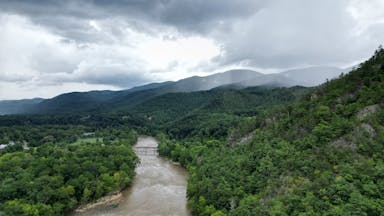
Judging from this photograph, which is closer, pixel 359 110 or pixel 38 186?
pixel 359 110

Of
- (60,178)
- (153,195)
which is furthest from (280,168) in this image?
(60,178)

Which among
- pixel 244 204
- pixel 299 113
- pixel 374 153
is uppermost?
pixel 299 113

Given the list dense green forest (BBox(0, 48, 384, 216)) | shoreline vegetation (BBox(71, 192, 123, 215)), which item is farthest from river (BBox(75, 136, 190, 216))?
dense green forest (BBox(0, 48, 384, 216))

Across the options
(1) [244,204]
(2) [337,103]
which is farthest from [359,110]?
(1) [244,204]

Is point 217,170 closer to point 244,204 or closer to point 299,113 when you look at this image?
point 244,204

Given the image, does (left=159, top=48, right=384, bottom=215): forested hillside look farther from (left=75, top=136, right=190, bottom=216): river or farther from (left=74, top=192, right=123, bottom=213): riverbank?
(left=74, top=192, right=123, bottom=213): riverbank

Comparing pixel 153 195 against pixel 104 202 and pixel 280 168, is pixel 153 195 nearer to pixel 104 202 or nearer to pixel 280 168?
pixel 104 202
